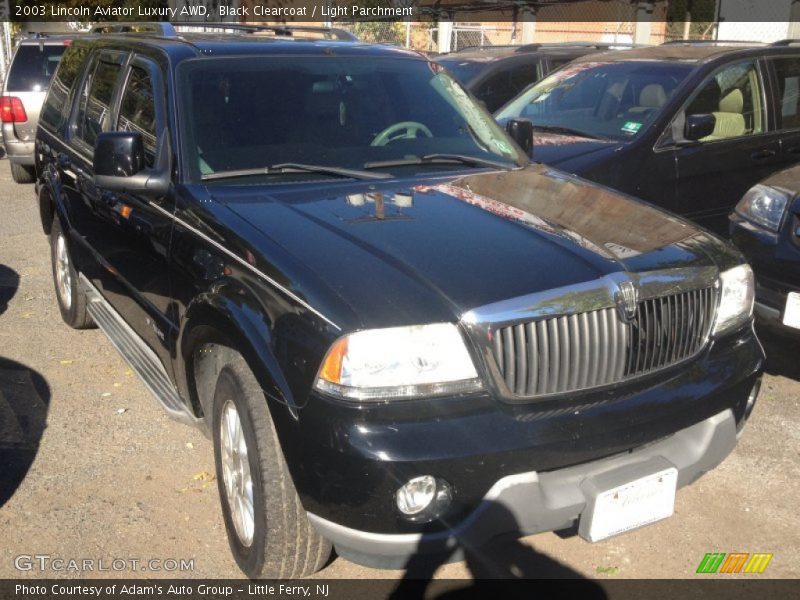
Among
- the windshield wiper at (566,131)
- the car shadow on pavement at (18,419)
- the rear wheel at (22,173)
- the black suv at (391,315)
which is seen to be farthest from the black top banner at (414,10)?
the car shadow on pavement at (18,419)

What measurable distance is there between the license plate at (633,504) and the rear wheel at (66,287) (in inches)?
155

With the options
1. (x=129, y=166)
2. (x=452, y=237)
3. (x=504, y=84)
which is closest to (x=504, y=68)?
(x=504, y=84)

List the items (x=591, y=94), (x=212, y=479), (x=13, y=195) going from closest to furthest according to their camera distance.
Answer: (x=212, y=479) < (x=591, y=94) < (x=13, y=195)

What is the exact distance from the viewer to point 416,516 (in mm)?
2750

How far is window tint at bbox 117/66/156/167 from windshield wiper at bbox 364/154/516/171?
0.99 metres

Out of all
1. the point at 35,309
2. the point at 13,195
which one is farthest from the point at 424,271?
the point at 13,195

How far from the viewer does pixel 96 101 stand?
5.09 meters

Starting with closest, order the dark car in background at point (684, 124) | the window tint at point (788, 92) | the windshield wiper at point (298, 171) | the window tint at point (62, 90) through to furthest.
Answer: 1. the windshield wiper at point (298, 171)
2. the window tint at point (62, 90)
3. the dark car in background at point (684, 124)
4. the window tint at point (788, 92)

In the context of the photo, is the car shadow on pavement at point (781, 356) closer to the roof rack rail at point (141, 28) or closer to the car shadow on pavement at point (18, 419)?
the roof rack rail at point (141, 28)

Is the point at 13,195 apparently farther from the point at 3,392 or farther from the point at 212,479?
the point at 212,479

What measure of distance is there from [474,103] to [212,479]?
235cm

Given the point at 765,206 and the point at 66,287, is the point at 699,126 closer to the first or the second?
the point at 765,206

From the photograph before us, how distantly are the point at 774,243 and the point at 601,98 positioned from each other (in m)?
2.59

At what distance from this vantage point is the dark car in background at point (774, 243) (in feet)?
16.0
